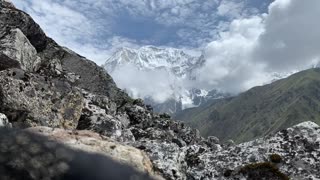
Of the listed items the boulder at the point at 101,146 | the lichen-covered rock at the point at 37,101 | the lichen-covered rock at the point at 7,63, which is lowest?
the boulder at the point at 101,146

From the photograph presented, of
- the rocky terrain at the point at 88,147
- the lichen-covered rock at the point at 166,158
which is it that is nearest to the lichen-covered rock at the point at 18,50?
the rocky terrain at the point at 88,147

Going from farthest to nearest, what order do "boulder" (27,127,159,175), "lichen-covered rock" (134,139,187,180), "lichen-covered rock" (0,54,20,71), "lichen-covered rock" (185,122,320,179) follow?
"lichen-covered rock" (0,54,20,71) < "lichen-covered rock" (185,122,320,179) < "lichen-covered rock" (134,139,187,180) < "boulder" (27,127,159,175)

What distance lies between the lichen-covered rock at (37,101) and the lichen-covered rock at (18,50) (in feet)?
19.7

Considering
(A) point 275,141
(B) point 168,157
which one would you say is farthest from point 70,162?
(A) point 275,141

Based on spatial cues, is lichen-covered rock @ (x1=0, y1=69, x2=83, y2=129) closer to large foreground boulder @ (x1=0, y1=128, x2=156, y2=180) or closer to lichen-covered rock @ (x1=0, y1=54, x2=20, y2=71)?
lichen-covered rock @ (x1=0, y1=54, x2=20, y2=71)

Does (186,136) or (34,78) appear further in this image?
(186,136)

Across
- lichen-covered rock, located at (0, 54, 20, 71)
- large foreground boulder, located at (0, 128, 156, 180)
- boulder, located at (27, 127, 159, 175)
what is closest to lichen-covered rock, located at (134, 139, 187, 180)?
boulder, located at (27, 127, 159, 175)

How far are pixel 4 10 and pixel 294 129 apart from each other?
A: 36392 mm

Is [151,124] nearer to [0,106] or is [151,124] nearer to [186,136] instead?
[186,136]

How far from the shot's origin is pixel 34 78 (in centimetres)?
2888

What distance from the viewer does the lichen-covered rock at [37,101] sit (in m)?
24.9

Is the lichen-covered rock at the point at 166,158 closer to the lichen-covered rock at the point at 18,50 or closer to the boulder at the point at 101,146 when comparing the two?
the boulder at the point at 101,146

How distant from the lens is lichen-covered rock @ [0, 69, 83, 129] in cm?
2486

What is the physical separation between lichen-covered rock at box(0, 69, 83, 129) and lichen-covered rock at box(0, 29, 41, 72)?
6008 millimetres
